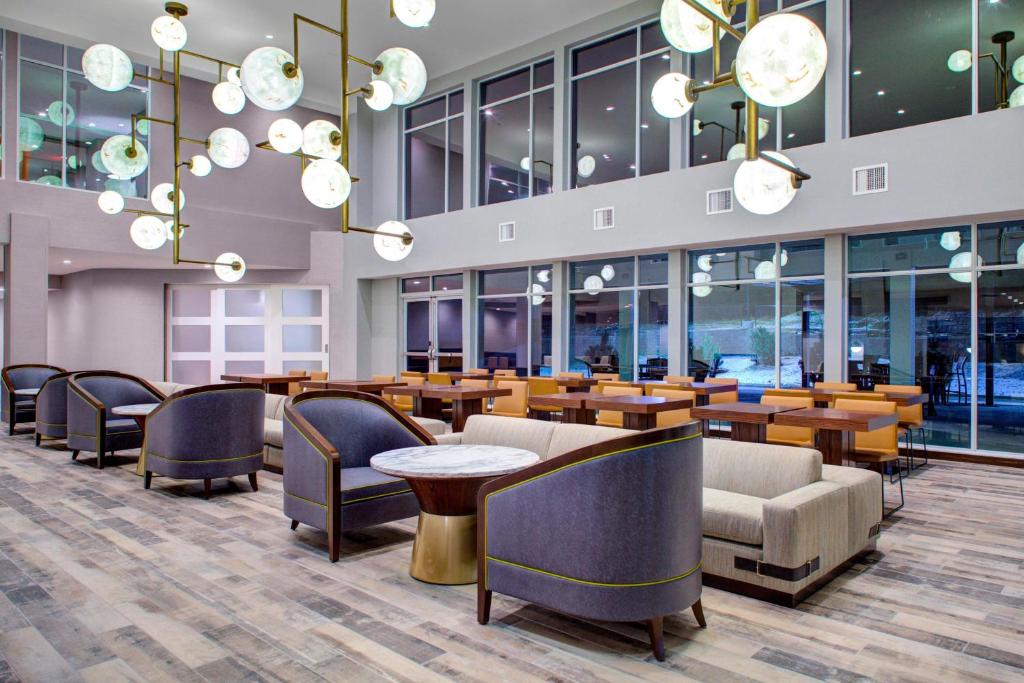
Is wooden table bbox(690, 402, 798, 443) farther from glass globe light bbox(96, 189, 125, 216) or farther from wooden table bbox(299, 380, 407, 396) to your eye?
glass globe light bbox(96, 189, 125, 216)

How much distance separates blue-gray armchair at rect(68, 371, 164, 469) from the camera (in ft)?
22.7

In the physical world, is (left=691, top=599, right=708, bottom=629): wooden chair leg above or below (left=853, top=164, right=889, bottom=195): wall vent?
below

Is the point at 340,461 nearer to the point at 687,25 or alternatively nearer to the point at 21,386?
the point at 687,25

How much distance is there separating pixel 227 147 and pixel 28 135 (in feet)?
25.6

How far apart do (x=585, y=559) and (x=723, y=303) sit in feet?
26.2

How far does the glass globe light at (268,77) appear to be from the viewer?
4.36m

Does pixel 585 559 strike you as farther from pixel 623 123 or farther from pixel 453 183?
pixel 453 183

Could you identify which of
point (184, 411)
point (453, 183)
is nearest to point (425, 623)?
point (184, 411)

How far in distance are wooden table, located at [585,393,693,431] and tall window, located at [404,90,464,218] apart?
821 centimetres

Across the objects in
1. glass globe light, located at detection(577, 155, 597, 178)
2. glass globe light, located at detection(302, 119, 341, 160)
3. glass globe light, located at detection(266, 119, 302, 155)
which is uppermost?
glass globe light, located at detection(577, 155, 597, 178)

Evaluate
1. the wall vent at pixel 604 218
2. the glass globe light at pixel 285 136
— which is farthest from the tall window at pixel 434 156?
the glass globe light at pixel 285 136

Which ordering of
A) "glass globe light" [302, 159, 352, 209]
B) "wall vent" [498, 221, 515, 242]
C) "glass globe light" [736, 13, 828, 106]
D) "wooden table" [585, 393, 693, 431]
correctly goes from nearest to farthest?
"glass globe light" [736, 13, 828, 106] → "glass globe light" [302, 159, 352, 209] → "wooden table" [585, 393, 693, 431] → "wall vent" [498, 221, 515, 242]

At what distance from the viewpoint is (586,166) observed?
1149 cm

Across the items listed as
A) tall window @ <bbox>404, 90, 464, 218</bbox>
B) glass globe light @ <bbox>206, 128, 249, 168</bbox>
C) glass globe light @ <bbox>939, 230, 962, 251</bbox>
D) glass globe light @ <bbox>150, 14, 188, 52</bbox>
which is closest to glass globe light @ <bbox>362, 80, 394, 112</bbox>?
glass globe light @ <bbox>150, 14, 188, 52</bbox>
